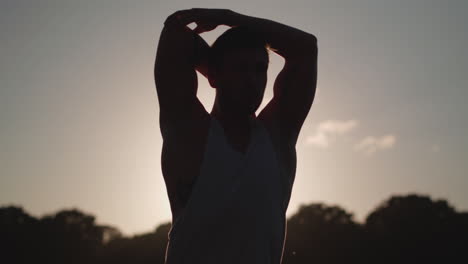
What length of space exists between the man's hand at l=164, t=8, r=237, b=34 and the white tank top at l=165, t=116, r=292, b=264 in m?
0.72

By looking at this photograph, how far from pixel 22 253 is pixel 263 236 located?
180ft

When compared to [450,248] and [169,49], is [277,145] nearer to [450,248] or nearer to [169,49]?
[169,49]

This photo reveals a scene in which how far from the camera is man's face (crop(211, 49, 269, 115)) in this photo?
281 centimetres

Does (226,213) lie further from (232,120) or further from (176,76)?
(176,76)

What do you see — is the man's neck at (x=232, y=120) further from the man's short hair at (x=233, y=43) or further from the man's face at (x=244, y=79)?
the man's short hair at (x=233, y=43)

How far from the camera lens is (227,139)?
2.84m

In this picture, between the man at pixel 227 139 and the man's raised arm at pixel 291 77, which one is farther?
the man's raised arm at pixel 291 77

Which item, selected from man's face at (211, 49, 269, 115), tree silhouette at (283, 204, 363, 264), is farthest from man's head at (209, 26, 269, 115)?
tree silhouette at (283, 204, 363, 264)

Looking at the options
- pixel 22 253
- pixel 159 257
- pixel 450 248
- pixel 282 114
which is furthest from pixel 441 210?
pixel 282 114

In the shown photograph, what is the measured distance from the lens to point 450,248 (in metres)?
44.6

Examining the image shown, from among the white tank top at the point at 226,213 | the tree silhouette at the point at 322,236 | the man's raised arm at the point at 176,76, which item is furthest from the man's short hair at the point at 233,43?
the tree silhouette at the point at 322,236

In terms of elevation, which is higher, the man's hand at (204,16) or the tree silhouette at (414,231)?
the tree silhouette at (414,231)

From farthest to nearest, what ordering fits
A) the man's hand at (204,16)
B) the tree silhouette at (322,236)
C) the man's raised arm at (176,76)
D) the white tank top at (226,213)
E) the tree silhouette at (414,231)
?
1. the tree silhouette at (322,236)
2. the tree silhouette at (414,231)
3. the man's hand at (204,16)
4. the man's raised arm at (176,76)
5. the white tank top at (226,213)

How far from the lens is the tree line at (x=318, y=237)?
151 feet
